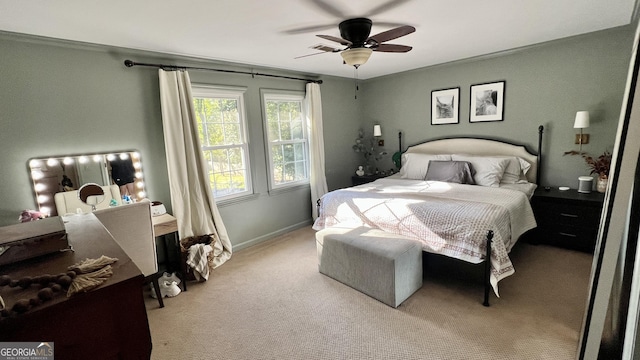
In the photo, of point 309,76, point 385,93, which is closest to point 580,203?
point 385,93

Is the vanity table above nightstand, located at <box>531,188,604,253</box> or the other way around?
above

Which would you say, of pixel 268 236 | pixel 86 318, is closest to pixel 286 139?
pixel 268 236

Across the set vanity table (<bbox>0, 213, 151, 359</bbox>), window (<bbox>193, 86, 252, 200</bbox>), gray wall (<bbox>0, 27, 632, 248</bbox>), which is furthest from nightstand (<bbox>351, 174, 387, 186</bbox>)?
vanity table (<bbox>0, 213, 151, 359</bbox>)

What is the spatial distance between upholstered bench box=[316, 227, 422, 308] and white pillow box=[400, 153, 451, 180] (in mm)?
1732

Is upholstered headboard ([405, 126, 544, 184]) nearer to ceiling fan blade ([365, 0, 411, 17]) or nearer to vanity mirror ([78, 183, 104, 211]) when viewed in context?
ceiling fan blade ([365, 0, 411, 17])

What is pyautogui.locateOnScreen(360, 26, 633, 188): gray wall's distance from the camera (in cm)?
311

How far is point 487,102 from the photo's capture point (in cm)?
398

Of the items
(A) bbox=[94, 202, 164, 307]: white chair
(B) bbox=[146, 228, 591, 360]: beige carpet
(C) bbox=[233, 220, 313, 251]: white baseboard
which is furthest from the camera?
(C) bbox=[233, 220, 313, 251]: white baseboard

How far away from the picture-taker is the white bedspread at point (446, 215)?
2377mm

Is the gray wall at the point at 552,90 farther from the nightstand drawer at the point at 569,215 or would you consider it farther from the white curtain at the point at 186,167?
the white curtain at the point at 186,167

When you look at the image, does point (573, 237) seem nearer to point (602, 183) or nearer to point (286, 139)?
point (602, 183)

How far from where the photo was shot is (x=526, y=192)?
10.6ft

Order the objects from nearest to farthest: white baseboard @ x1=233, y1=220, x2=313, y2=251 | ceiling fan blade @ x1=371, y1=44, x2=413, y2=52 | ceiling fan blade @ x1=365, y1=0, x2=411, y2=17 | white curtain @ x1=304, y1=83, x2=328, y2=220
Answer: ceiling fan blade @ x1=365, y1=0, x2=411, y2=17 → ceiling fan blade @ x1=371, y1=44, x2=413, y2=52 → white baseboard @ x1=233, y1=220, x2=313, y2=251 → white curtain @ x1=304, y1=83, x2=328, y2=220

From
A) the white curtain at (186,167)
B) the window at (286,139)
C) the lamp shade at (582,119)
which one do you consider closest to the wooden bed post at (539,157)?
the lamp shade at (582,119)
